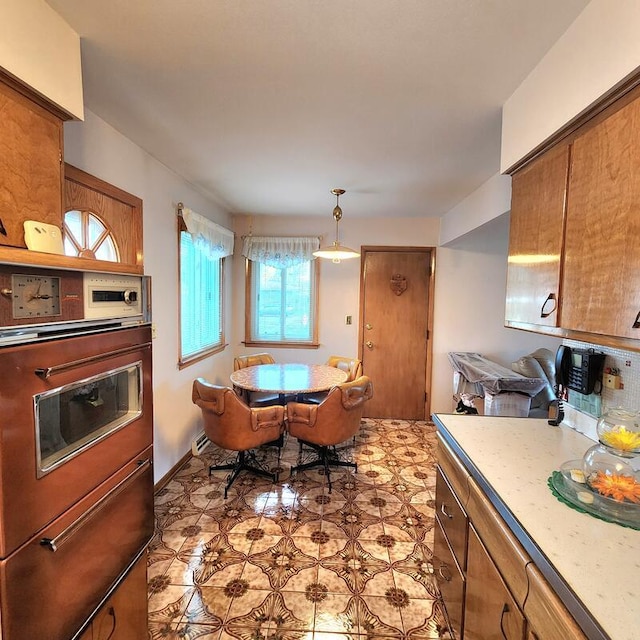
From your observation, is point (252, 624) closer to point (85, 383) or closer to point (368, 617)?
point (368, 617)

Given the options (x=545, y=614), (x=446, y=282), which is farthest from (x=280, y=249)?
(x=545, y=614)

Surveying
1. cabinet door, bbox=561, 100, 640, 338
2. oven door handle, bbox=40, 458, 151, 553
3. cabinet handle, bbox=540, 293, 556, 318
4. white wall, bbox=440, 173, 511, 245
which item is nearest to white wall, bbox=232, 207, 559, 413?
white wall, bbox=440, 173, 511, 245

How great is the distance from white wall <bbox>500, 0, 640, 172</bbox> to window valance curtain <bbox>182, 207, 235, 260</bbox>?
91.9 inches

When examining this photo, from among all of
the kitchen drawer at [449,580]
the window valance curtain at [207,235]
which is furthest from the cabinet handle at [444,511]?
the window valance curtain at [207,235]

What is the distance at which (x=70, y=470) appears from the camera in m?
0.95

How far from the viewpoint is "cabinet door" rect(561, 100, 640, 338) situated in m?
0.95

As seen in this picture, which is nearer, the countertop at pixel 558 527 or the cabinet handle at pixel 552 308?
the countertop at pixel 558 527

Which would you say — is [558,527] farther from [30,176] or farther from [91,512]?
[30,176]

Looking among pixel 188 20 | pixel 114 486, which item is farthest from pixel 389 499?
pixel 188 20

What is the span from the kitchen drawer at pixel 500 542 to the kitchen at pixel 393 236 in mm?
1337

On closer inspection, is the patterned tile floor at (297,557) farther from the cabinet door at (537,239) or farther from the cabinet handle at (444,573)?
the cabinet door at (537,239)

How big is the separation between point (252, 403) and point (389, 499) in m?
1.45

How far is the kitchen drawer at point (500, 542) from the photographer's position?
3.09ft

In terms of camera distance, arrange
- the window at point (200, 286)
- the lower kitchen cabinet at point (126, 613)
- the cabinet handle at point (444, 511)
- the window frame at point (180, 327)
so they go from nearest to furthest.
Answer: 1. the lower kitchen cabinet at point (126, 613)
2. the cabinet handle at point (444, 511)
3. the window frame at point (180, 327)
4. the window at point (200, 286)
